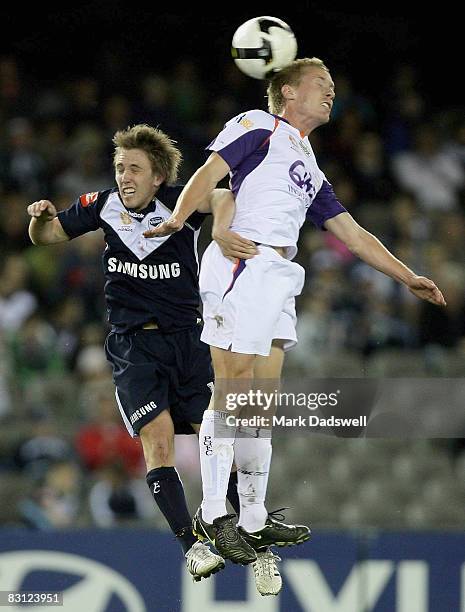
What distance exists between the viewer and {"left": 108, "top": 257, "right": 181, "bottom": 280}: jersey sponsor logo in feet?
16.8

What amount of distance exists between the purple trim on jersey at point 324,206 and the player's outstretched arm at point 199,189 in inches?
20.6

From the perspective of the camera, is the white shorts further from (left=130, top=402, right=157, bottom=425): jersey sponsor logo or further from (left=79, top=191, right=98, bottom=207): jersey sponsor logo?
(left=79, top=191, right=98, bottom=207): jersey sponsor logo

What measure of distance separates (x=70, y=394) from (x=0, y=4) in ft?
10.4

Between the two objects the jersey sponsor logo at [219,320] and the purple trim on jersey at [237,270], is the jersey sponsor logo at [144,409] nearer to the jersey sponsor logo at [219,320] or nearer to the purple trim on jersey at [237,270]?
the jersey sponsor logo at [219,320]

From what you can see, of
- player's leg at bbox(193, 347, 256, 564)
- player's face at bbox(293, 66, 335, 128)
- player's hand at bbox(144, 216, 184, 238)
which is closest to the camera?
player's hand at bbox(144, 216, 184, 238)

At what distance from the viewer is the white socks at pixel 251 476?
4988 mm

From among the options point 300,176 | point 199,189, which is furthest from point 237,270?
point 300,176

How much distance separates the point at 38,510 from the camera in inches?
295

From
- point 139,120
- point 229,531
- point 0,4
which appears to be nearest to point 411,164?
point 139,120

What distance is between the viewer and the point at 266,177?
4930 mm

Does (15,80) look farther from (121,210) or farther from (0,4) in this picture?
(121,210)

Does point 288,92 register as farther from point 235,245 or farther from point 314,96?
point 235,245

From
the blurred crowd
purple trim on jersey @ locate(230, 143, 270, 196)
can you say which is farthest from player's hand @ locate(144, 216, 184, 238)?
the blurred crowd

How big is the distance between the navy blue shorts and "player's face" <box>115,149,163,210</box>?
→ 52 centimetres
